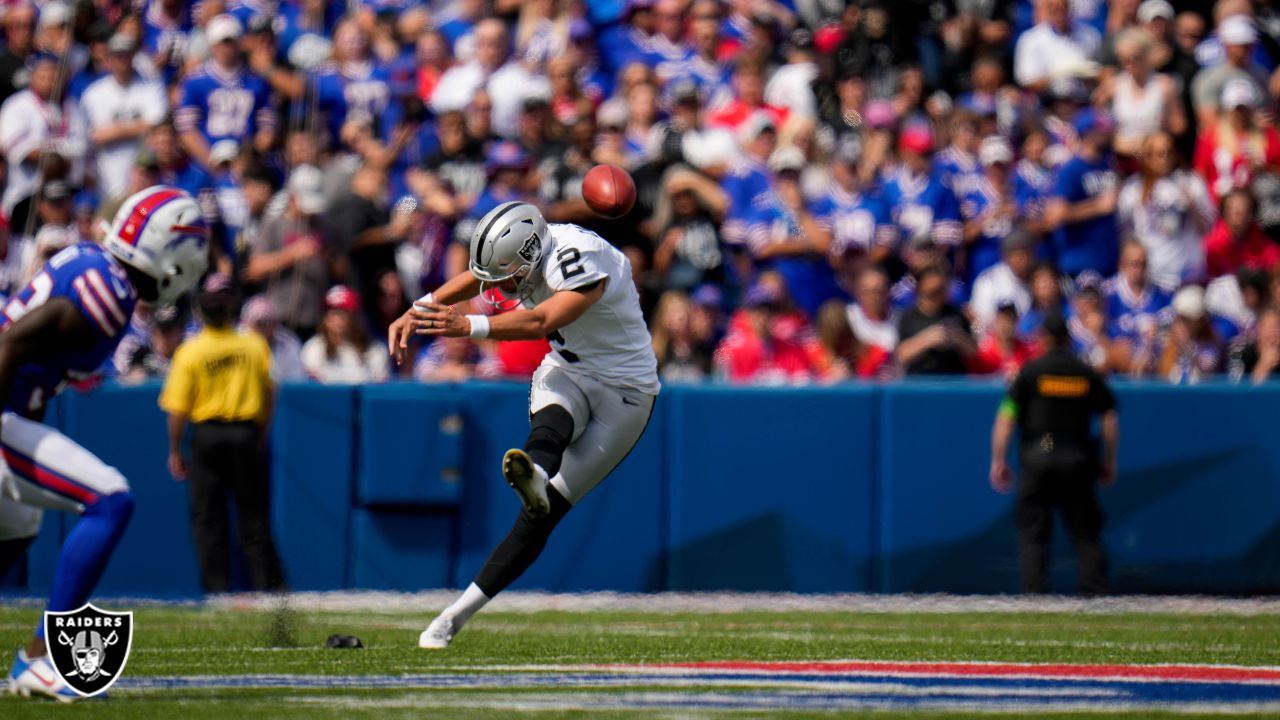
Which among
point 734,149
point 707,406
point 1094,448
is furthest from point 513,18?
point 1094,448

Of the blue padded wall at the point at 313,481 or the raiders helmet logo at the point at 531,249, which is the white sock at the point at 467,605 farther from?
the blue padded wall at the point at 313,481

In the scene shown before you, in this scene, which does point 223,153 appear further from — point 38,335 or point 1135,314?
point 38,335

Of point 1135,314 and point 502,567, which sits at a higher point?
point 1135,314

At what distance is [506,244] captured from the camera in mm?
7613

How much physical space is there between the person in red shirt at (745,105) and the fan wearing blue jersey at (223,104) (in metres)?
3.36

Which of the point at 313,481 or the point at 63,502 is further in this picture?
the point at 313,481

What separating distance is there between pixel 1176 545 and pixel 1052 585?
2.60 ft

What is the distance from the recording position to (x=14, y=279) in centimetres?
1294

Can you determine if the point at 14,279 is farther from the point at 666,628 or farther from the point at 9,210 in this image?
the point at 666,628

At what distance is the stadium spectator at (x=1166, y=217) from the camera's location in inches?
517

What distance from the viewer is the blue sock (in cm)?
611

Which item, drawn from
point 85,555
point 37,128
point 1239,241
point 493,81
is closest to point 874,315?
point 1239,241

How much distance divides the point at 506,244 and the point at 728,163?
6.20 m

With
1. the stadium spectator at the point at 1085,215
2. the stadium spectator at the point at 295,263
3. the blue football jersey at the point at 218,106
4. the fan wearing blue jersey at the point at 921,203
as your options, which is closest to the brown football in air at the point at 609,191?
the stadium spectator at the point at 295,263
